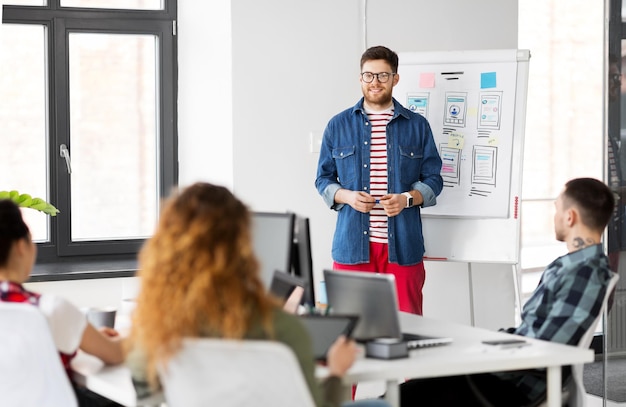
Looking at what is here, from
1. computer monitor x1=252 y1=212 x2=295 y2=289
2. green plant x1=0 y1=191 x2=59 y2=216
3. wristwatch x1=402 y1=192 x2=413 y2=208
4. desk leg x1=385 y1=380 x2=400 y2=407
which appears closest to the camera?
desk leg x1=385 y1=380 x2=400 y2=407

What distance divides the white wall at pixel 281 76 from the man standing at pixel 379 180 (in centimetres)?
54

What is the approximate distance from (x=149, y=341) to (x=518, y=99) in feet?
10.2

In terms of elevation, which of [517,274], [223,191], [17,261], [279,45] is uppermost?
[279,45]

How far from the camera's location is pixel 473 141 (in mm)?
4727

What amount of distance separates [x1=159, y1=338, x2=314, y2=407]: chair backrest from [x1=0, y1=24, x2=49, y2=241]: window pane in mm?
3226

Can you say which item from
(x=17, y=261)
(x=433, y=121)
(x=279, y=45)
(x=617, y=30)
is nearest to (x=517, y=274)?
(x=433, y=121)

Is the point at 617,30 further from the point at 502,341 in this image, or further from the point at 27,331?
the point at 27,331

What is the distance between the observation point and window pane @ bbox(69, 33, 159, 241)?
507 centimetres

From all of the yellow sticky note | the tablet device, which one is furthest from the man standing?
the tablet device

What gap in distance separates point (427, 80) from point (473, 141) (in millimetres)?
386

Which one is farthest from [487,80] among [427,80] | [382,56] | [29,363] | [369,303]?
[29,363]

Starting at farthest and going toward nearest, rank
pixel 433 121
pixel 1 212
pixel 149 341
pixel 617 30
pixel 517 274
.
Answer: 1. pixel 517 274
2. pixel 433 121
3. pixel 617 30
4. pixel 1 212
5. pixel 149 341

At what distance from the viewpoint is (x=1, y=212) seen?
253 cm

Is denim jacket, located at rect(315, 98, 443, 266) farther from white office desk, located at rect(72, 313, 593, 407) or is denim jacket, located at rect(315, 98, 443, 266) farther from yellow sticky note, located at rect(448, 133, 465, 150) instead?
white office desk, located at rect(72, 313, 593, 407)
